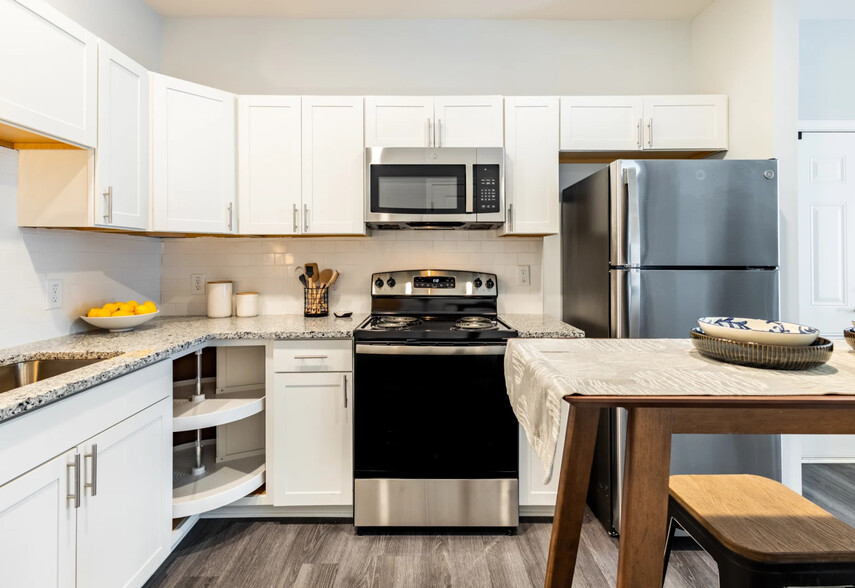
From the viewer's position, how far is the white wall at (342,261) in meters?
2.81

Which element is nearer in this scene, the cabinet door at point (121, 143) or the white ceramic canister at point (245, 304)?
the cabinet door at point (121, 143)

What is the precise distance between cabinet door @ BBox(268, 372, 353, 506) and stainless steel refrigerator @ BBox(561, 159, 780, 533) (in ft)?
4.16

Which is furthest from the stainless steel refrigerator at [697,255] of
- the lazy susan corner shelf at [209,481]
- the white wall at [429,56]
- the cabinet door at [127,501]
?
the cabinet door at [127,501]

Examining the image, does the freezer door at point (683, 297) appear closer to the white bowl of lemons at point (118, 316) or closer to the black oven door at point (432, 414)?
the black oven door at point (432, 414)

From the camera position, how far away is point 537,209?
252 cm

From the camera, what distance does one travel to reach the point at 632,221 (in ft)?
6.68

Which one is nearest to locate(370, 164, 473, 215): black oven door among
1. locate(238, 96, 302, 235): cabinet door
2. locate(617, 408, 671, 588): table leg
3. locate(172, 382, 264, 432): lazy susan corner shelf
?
locate(238, 96, 302, 235): cabinet door

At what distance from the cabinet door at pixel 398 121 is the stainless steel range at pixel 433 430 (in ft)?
3.41

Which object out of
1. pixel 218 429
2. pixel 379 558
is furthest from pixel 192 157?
pixel 379 558

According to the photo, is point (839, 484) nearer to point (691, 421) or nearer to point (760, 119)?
point (760, 119)

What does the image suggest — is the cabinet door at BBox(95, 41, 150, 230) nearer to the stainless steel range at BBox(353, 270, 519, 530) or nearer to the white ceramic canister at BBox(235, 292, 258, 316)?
the white ceramic canister at BBox(235, 292, 258, 316)

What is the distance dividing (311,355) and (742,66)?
2.60m

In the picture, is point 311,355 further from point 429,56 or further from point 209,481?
point 429,56

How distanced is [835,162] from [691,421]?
3.11m
